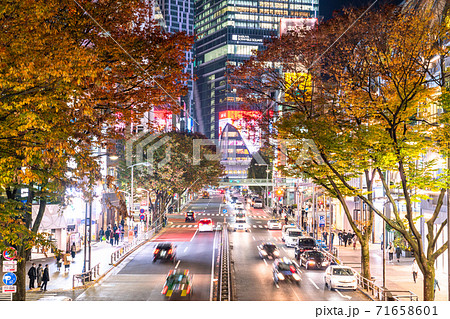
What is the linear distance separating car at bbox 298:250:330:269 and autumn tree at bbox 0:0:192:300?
22852 mm

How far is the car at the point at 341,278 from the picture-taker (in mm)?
27484

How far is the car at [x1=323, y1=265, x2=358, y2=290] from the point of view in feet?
90.2

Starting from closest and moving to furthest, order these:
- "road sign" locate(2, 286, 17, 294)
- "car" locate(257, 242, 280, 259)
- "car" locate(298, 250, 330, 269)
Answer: "road sign" locate(2, 286, 17, 294)
"car" locate(298, 250, 330, 269)
"car" locate(257, 242, 280, 259)

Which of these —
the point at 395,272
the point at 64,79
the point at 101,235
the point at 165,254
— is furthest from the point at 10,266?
the point at 101,235

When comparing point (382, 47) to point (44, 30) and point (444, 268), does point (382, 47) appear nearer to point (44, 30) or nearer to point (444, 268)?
point (44, 30)

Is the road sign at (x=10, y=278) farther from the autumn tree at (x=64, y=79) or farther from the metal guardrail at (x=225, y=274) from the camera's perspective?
the metal guardrail at (x=225, y=274)

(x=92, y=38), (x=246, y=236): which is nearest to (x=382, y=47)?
(x=92, y=38)

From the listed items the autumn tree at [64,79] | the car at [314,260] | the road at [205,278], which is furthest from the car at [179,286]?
the car at [314,260]

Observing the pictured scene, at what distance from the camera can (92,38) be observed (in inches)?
591

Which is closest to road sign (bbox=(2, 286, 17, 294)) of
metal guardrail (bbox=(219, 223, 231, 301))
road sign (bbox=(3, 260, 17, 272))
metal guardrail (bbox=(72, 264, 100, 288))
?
road sign (bbox=(3, 260, 17, 272))

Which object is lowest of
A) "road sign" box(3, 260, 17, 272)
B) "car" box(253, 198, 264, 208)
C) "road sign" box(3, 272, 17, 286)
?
"car" box(253, 198, 264, 208)

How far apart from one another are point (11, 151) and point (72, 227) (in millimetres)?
35623

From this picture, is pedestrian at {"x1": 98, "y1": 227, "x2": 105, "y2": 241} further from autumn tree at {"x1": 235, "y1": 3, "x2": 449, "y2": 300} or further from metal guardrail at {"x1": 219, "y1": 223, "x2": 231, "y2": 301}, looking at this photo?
autumn tree at {"x1": 235, "y1": 3, "x2": 449, "y2": 300}

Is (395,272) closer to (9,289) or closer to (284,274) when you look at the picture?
(284,274)
